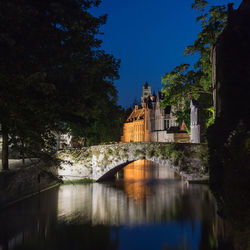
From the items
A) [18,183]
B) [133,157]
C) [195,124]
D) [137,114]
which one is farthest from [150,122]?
[18,183]

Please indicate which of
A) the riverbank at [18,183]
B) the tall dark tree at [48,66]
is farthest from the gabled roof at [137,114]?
the tall dark tree at [48,66]

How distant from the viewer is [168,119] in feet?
224

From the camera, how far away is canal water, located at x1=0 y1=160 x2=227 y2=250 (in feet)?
32.7

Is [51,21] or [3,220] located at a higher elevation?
[51,21]

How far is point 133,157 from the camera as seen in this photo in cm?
2216

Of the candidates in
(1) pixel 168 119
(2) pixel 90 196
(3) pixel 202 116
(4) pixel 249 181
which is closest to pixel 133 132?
(1) pixel 168 119

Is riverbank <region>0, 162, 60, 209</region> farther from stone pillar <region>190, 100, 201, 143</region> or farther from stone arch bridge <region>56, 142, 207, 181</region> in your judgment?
stone pillar <region>190, 100, 201, 143</region>

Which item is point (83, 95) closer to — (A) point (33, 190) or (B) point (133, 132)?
(A) point (33, 190)

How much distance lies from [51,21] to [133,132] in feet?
242

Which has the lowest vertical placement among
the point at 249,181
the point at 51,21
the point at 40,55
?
the point at 249,181

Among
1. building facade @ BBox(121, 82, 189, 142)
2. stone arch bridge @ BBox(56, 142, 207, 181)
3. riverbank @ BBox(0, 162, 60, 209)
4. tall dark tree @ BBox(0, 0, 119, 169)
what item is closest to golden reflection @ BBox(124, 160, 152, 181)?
stone arch bridge @ BBox(56, 142, 207, 181)

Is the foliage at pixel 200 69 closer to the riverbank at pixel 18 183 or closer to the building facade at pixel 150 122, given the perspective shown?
the riverbank at pixel 18 183

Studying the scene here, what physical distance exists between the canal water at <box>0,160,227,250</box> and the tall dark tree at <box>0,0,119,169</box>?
3101 millimetres

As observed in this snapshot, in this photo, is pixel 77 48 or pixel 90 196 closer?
pixel 77 48
